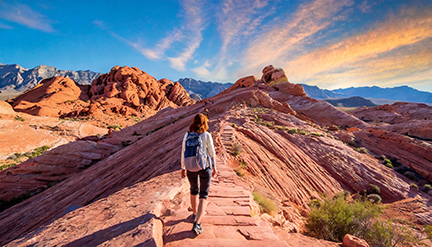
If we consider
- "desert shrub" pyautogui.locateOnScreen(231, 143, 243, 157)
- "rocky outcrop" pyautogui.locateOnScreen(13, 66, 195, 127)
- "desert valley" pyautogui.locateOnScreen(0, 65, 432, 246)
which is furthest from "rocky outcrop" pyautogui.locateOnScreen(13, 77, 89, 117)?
"desert shrub" pyautogui.locateOnScreen(231, 143, 243, 157)

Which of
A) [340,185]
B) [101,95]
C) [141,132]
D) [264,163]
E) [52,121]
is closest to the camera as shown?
[264,163]

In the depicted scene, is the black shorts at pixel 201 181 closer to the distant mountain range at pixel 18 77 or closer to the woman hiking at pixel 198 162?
the woman hiking at pixel 198 162

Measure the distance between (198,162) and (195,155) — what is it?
4.9 inches

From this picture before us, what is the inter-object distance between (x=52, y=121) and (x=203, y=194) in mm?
36295

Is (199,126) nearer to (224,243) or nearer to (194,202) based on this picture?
(194,202)

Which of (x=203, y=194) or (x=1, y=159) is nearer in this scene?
(x=203, y=194)

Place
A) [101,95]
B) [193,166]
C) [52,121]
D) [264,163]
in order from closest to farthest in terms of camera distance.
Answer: [193,166]
[264,163]
[52,121]
[101,95]

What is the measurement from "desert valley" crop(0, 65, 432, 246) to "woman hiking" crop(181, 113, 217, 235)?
0.40 m

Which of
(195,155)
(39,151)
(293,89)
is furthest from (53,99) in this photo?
(293,89)

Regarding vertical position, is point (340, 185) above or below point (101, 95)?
below

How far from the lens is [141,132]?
80.6ft

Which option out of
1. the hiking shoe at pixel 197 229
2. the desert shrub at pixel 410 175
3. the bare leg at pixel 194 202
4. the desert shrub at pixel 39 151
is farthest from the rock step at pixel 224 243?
the desert shrub at pixel 39 151

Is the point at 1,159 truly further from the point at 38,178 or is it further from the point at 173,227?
the point at 173,227

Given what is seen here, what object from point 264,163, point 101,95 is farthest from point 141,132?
point 101,95
